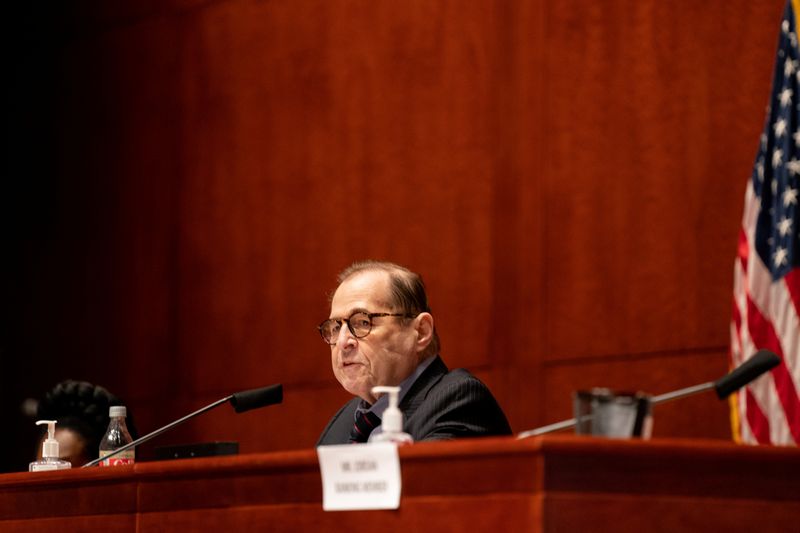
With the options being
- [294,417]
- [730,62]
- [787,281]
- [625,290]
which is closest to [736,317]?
[787,281]

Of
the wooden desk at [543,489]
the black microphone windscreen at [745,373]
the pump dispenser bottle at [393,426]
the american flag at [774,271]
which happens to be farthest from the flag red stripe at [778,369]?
the pump dispenser bottle at [393,426]

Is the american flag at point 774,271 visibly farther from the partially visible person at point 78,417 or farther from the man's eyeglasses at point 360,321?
the partially visible person at point 78,417

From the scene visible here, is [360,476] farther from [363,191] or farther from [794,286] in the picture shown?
[363,191]

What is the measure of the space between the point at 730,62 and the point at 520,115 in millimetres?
908

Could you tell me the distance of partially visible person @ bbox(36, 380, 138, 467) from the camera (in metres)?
4.04

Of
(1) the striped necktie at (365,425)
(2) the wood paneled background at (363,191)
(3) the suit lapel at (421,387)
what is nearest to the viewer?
(3) the suit lapel at (421,387)

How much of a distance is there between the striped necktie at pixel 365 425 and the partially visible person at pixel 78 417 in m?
1.04

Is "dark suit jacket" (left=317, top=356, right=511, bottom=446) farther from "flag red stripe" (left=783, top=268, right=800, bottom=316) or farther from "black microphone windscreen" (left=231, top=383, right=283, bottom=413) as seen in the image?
"flag red stripe" (left=783, top=268, right=800, bottom=316)

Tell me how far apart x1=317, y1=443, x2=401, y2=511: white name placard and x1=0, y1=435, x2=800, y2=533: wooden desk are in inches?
0.7

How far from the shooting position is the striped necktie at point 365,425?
3.34 m

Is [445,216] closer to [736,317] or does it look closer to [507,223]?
[507,223]

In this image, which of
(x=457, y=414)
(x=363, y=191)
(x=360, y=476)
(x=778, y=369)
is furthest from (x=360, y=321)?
(x=363, y=191)

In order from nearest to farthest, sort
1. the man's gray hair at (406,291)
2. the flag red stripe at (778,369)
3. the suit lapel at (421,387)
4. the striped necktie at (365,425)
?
the suit lapel at (421,387) → the striped necktie at (365,425) → the man's gray hair at (406,291) → the flag red stripe at (778,369)

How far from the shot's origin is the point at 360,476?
2.17 metres
